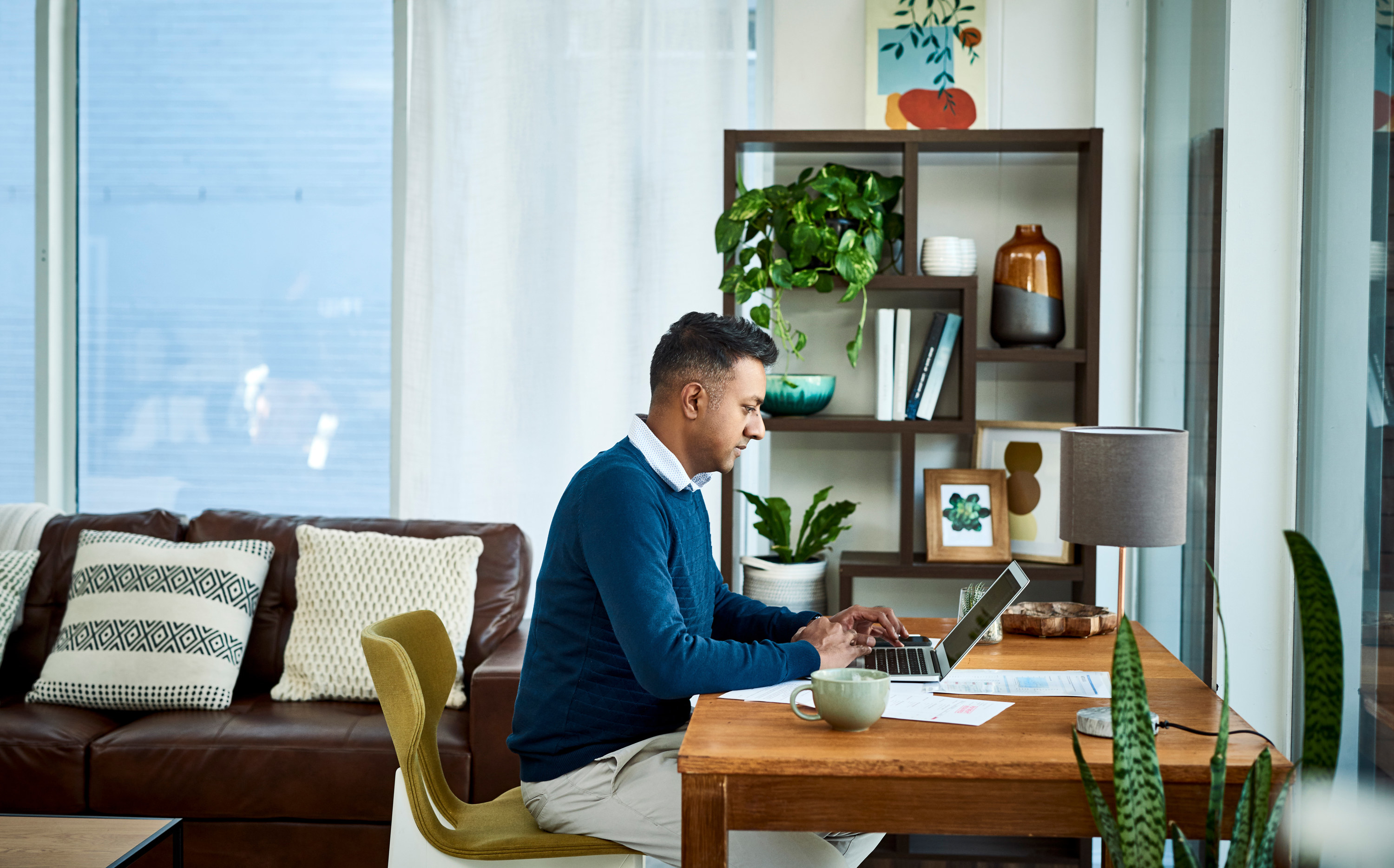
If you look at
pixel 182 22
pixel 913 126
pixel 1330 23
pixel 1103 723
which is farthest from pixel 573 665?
pixel 182 22

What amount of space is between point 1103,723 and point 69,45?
3761 millimetres

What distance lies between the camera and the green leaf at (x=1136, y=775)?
1.18 metres

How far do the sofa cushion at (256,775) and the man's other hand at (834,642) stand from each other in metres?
1.04

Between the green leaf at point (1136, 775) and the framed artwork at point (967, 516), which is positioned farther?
the framed artwork at point (967, 516)

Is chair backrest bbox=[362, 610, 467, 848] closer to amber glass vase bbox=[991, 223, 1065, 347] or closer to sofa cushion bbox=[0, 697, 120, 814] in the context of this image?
sofa cushion bbox=[0, 697, 120, 814]

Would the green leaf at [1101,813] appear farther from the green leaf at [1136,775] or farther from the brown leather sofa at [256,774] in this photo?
the brown leather sofa at [256,774]

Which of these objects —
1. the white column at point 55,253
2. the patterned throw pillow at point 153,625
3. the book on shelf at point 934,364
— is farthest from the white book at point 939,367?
the white column at point 55,253

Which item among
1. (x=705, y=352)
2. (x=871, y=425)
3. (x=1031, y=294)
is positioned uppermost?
(x=1031, y=294)

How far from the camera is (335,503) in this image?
3621 millimetres

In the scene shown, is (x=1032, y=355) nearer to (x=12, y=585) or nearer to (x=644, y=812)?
(x=644, y=812)

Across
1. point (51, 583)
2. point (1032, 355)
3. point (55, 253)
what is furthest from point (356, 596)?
point (1032, 355)

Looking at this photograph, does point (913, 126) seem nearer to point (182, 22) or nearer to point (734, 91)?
point (734, 91)

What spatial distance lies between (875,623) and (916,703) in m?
0.35

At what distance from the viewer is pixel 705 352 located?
1831mm
